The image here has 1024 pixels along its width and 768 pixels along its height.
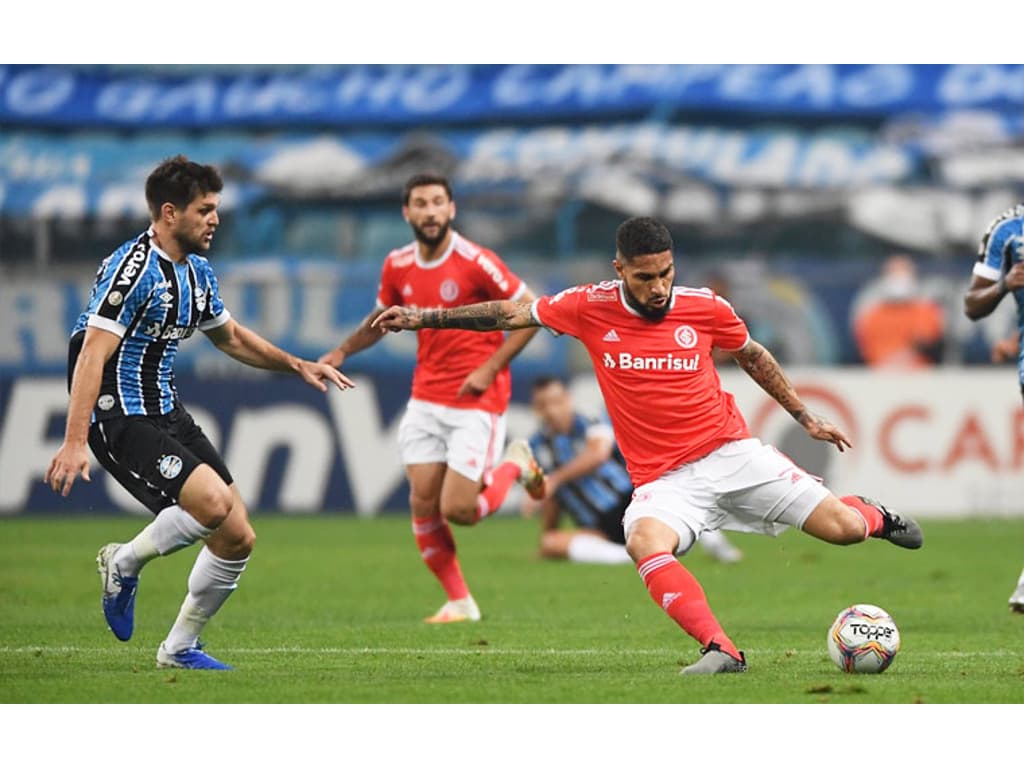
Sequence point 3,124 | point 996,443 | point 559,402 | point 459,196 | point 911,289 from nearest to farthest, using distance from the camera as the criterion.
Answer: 1. point 559,402
2. point 996,443
3. point 911,289
4. point 459,196
5. point 3,124

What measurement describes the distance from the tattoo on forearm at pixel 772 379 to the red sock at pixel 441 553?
10.0 ft

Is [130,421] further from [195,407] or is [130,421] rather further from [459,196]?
[459,196]

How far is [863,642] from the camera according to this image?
25.8 feet

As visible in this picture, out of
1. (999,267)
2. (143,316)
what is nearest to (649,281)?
(143,316)

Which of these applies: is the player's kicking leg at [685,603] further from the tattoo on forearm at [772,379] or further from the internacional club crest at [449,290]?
the internacional club crest at [449,290]

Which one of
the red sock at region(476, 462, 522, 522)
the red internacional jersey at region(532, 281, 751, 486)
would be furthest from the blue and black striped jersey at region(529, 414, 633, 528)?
the red internacional jersey at region(532, 281, 751, 486)

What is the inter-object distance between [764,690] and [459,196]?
18.6 m

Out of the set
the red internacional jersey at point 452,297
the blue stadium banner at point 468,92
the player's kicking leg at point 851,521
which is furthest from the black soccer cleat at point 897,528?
the blue stadium banner at point 468,92

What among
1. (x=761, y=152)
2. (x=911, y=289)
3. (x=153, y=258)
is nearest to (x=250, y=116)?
(x=761, y=152)

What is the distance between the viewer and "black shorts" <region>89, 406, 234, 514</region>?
7.80m

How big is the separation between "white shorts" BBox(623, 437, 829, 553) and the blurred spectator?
13633 mm

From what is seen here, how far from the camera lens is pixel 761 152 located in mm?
28391

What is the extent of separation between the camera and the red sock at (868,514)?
821 centimetres

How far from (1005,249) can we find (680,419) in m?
3.25
